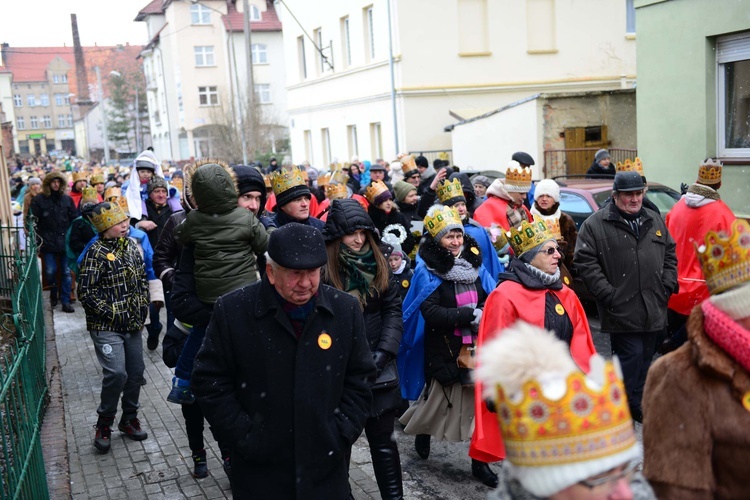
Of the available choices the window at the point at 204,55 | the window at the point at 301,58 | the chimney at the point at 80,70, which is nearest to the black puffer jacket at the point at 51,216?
the window at the point at 301,58

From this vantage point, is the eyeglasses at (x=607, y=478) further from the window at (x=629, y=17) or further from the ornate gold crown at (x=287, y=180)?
the window at (x=629, y=17)

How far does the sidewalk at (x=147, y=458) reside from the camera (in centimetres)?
611

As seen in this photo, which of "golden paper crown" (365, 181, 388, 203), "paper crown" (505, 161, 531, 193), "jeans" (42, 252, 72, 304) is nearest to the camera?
"paper crown" (505, 161, 531, 193)

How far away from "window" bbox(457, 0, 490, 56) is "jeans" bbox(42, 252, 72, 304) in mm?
17678

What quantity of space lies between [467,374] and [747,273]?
3222 mm

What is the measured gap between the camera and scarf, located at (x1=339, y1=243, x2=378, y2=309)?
534 centimetres

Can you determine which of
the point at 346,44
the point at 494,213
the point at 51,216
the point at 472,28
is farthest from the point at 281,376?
the point at 346,44

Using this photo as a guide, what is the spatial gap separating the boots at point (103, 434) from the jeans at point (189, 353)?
1.46 metres

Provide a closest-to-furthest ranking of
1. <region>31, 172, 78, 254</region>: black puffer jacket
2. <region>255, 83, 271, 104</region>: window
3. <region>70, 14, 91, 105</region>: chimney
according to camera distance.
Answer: <region>31, 172, 78, 254</region>: black puffer jacket < <region>255, 83, 271, 104</region>: window < <region>70, 14, 91, 105</region>: chimney

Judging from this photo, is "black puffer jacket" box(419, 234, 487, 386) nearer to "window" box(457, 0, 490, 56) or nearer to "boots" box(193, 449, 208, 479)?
"boots" box(193, 449, 208, 479)

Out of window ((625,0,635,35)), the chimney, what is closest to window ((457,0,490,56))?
window ((625,0,635,35))

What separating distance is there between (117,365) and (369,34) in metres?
25.0

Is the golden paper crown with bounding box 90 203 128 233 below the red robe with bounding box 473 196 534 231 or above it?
above

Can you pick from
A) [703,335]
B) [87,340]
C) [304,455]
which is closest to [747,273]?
[703,335]
